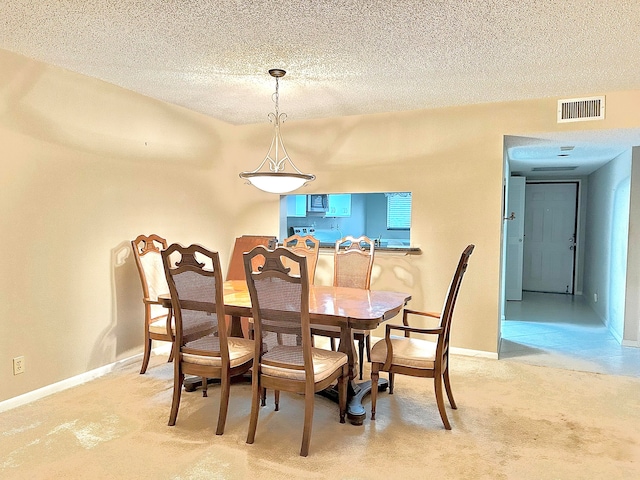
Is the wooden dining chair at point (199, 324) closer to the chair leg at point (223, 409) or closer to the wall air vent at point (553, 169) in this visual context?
the chair leg at point (223, 409)

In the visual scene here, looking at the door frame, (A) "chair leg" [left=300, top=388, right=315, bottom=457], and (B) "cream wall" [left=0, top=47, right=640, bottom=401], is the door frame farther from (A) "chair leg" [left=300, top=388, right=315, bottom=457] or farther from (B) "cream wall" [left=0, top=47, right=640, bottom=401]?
(A) "chair leg" [left=300, top=388, right=315, bottom=457]

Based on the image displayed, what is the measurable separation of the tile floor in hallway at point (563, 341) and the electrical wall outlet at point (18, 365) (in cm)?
392

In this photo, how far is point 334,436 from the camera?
2748mm

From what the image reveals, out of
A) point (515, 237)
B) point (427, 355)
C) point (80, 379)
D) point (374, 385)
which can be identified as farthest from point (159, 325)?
point (515, 237)

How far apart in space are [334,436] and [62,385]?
2.13 metres

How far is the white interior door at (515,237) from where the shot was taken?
733 cm

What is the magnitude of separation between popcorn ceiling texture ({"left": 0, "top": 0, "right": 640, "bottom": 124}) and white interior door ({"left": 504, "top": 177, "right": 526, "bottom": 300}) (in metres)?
3.49

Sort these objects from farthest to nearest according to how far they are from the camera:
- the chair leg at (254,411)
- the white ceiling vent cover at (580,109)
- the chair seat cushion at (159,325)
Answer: the white ceiling vent cover at (580,109) < the chair seat cushion at (159,325) < the chair leg at (254,411)

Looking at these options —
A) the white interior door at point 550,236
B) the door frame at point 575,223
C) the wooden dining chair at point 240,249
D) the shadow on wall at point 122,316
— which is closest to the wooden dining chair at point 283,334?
the shadow on wall at point 122,316

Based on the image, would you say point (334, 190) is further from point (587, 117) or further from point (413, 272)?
point (587, 117)

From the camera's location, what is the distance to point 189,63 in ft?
10.8

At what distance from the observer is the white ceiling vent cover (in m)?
3.96

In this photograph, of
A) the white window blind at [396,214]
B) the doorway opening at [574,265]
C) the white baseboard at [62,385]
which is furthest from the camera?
the white window blind at [396,214]

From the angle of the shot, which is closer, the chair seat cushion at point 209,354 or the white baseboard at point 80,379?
Result: the chair seat cushion at point 209,354
